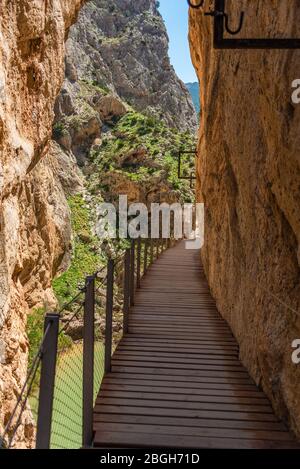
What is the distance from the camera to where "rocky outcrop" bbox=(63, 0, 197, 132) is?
6500cm

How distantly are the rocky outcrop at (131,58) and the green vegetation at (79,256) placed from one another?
2397 cm

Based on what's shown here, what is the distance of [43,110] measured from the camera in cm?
1335

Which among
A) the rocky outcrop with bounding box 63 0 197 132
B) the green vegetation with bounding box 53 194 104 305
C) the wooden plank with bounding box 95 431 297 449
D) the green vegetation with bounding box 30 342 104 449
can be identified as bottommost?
the green vegetation with bounding box 53 194 104 305

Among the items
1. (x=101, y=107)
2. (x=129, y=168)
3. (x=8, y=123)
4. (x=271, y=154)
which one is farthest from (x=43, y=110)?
(x=101, y=107)

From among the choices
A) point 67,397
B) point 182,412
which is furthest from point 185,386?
point 67,397

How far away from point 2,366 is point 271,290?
6.76m

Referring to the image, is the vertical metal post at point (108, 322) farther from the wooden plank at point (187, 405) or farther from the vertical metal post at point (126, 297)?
the vertical metal post at point (126, 297)

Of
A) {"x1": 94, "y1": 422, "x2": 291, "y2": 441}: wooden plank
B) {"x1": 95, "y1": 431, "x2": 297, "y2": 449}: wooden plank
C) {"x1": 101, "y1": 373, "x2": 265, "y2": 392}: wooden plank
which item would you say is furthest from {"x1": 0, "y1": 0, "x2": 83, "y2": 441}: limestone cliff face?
{"x1": 95, "y1": 431, "x2": 297, "y2": 449}: wooden plank

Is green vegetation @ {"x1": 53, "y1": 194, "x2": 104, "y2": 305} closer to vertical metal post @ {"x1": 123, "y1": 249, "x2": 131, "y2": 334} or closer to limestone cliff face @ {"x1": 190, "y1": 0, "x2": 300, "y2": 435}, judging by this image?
vertical metal post @ {"x1": 123, "y1": 249, "x2": 131, "y2": 334}

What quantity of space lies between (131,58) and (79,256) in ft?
143

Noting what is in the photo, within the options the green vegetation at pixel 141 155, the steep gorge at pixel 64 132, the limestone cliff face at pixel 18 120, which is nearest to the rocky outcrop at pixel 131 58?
the steep gorge at pixel 64 132

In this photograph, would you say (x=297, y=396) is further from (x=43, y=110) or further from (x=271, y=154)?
(x=43, y=110)

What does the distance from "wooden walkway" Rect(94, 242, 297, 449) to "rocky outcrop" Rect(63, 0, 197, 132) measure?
57.0 m

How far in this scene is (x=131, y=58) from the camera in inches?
2788
